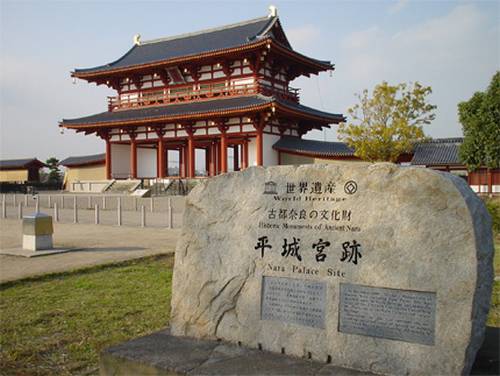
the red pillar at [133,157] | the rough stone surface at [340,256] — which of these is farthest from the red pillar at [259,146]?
the rough stone surface at [340,256]

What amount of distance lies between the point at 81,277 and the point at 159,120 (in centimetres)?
1861

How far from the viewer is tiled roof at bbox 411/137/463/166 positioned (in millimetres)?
22469

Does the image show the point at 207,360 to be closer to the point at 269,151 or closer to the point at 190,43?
the point at 269,151

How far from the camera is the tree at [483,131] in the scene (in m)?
20.5

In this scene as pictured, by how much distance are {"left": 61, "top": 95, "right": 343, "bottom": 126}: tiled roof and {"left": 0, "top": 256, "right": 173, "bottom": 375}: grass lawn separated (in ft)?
52.0

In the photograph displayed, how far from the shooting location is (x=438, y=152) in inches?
909

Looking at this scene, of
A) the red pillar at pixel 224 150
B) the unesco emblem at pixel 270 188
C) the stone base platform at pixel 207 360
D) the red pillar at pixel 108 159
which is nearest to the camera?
the stone base platform at pixel 207 360

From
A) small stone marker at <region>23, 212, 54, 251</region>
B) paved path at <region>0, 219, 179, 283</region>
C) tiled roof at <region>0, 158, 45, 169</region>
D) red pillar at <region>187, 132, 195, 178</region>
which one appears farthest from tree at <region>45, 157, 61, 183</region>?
small stone marker at <region>23, 212, 54, 251</region>

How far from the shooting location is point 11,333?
468 cm

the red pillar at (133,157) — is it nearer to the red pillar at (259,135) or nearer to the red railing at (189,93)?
the red railing at (189,93)

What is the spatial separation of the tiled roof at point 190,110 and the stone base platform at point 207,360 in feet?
61.3

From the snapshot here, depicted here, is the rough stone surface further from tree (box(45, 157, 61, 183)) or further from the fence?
Result: tree (box(45, 157, 61, 183))

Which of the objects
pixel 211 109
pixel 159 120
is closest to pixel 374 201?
pixel 211 109

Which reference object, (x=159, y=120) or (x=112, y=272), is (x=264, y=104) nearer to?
(x=159, y=120)
